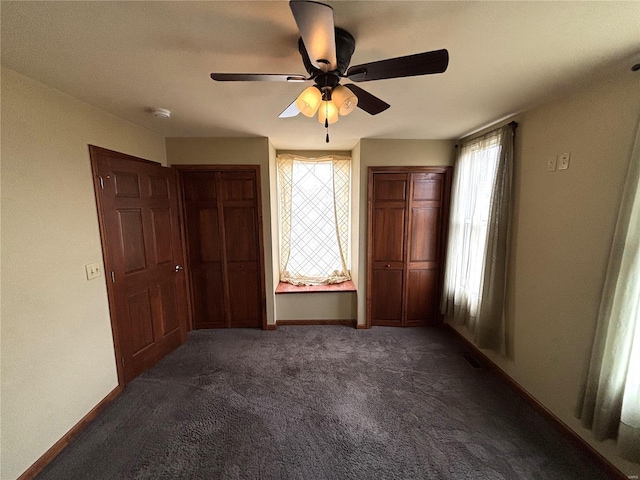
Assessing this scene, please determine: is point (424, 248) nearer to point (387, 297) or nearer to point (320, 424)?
point (387, 297)

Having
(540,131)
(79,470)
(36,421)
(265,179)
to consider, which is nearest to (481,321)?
(540,131)

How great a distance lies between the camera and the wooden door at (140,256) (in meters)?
1.97

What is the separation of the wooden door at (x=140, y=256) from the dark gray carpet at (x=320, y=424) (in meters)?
0.29

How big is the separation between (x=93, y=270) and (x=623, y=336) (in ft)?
11.4

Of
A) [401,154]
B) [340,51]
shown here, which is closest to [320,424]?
[340,51]

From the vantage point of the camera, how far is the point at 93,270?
1.82 metres

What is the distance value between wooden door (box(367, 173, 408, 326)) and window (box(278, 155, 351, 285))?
1.83 ft

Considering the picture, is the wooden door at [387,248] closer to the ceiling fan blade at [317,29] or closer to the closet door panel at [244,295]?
the closet door panel at [244,295]

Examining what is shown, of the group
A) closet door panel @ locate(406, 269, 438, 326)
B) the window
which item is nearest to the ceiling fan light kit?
the window

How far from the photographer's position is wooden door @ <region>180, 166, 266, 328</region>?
285cm

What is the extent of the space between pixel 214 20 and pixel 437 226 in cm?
288

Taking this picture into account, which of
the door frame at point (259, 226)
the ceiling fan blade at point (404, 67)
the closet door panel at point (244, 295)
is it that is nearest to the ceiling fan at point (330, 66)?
the ceiling fan blade at point (404, 67)

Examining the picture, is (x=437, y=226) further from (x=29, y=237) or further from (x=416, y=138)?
(x=29, y=237)

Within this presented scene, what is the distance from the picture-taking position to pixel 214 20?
3.26ft
